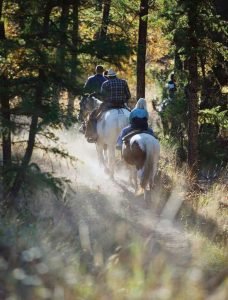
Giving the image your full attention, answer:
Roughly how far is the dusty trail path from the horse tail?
0.53m

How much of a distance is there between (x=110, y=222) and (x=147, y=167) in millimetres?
2151

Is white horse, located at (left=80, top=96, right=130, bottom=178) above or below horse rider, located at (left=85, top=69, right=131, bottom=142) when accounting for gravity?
below

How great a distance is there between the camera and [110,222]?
37.4ft

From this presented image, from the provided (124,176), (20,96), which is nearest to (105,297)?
(20,96)

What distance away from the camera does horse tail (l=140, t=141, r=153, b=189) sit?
12875mm

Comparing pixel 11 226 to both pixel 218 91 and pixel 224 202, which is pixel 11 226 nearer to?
pixel 224 202

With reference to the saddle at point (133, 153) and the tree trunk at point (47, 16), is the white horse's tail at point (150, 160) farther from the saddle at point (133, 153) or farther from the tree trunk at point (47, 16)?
the tree trunk at point (47, 16)

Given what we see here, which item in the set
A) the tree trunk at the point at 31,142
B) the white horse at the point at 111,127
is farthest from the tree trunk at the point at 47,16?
the white horse at the point at 111,127

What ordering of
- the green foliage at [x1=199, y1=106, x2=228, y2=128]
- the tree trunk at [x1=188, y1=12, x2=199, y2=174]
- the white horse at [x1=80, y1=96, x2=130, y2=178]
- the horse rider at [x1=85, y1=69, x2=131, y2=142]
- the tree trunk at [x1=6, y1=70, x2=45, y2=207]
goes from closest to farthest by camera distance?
the tree trunk at [x1=6, y1=70, x2=45, y2=207] < the tree trunk at [x1=188, y1=12, x2=199, y2=174] < the green foliage at [x1=199, y1=106, x2=228, y2=128] < the white horse at [x1=80, y1=96, x2=130, y2=178] < the horse rider at [x1=85, y1=69, x2=131, y2=142]

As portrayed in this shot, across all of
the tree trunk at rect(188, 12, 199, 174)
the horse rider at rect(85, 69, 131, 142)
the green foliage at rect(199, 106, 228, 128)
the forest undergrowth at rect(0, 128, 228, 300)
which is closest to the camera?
the forest undergrowth at rect(0, 128, 228, 300)

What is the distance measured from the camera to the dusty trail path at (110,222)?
9.48m

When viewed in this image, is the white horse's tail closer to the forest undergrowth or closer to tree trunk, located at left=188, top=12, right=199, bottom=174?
the forest undergrowth

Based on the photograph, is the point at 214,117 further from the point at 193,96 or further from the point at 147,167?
the point at 147,167

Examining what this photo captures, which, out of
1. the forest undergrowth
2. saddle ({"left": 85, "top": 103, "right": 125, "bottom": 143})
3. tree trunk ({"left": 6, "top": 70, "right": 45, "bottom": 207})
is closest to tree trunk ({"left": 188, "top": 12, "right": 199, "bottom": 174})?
the forest undergrowth
